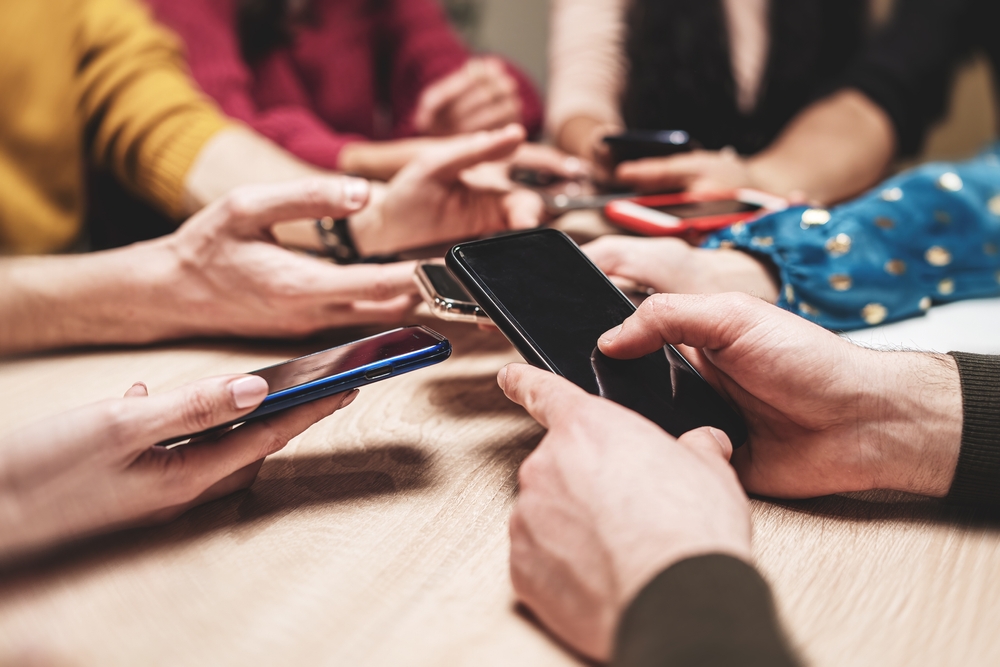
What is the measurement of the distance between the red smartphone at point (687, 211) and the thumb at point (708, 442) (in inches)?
15.0

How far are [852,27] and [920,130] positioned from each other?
0.26 meters

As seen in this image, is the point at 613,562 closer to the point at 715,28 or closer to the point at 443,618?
the point at 443,618

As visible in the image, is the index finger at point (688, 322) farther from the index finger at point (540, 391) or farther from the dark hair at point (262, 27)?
the dark hair at point (262, 27)

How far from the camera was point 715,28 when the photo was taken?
48.1 inches

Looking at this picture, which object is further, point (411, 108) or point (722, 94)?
point (411, 108)

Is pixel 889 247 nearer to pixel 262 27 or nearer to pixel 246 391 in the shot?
pixel 246 391

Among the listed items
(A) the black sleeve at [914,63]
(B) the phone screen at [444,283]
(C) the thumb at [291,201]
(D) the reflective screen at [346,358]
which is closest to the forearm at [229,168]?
(C) the thumb at [291,201]

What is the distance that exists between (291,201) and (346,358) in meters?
0.23

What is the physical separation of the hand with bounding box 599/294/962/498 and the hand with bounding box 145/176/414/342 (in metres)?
0.27

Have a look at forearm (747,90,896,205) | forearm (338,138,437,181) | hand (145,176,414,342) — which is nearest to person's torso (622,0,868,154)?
forearm (747,90,896,205)

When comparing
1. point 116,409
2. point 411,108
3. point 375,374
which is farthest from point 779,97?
point 116,409

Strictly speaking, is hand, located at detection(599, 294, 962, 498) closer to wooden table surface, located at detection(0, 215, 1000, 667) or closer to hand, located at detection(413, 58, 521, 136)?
wooden table surface, located at detection(0, 215, 1000, 667)

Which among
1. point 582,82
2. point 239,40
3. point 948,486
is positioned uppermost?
point 239,40

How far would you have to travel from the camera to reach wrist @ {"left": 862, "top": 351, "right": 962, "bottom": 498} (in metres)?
0.39
